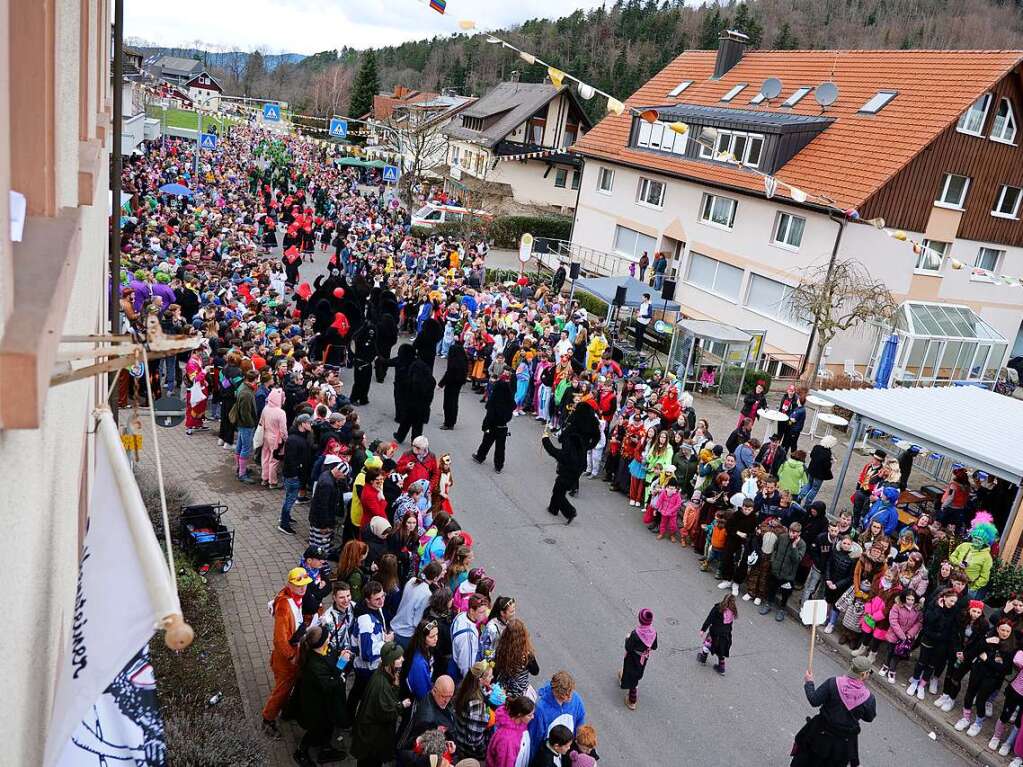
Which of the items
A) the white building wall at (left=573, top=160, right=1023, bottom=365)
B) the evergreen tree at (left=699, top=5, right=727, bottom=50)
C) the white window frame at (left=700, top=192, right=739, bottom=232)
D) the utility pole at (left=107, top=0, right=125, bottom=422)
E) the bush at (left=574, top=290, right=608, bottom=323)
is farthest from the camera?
the evergreen tree at (left=699, top=5, right=727, bottom=50)

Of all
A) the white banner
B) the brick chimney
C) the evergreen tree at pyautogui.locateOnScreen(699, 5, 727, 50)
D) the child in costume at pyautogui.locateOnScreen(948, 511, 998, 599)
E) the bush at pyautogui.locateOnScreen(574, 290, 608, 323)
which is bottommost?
the bush at pyautogui.locateOnScreen(574, 290, 608, 323)

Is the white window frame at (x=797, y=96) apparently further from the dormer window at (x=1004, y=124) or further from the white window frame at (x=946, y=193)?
the white window frame at (x=946, y=193)

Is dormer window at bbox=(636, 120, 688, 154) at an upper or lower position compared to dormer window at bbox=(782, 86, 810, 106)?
lower

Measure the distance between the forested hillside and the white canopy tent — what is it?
59.4 m

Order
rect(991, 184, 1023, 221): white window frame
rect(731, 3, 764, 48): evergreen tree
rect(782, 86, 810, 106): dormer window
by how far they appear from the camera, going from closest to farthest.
Result: rect(991, 184, 1023, 221): white window frame < rect(782, 86, 810, 106): dormer window < rect(731, 3, 764, 48): evergreen tree

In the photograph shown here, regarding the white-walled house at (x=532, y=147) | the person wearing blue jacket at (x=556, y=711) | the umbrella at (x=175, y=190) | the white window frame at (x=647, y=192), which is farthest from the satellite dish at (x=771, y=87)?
the person wearing blue jacket at (x=556, y=711)

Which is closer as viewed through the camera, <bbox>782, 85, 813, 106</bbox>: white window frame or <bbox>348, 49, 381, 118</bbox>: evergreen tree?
<bbox>782, 85, 813, 106</bbox>: white window frame

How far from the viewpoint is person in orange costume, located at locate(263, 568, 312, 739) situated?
23.6ft

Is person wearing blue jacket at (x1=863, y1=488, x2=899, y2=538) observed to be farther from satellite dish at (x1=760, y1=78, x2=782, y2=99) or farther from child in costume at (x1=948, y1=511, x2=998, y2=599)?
satellite dish at (x1=760, y1=78, x2=782, y2=99)

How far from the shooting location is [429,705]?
6.46 meters

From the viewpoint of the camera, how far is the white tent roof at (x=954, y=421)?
12016 mm

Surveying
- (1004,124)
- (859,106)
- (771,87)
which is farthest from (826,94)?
(1004,124)

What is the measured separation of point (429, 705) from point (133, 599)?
415 cm

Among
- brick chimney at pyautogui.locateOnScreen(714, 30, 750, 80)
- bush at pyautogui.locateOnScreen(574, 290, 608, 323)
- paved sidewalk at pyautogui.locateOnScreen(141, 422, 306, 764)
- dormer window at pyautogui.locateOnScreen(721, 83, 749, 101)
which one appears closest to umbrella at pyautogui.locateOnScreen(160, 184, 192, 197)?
bush at pyautogui.locateOnScreen(574, 290, 608, 323)
